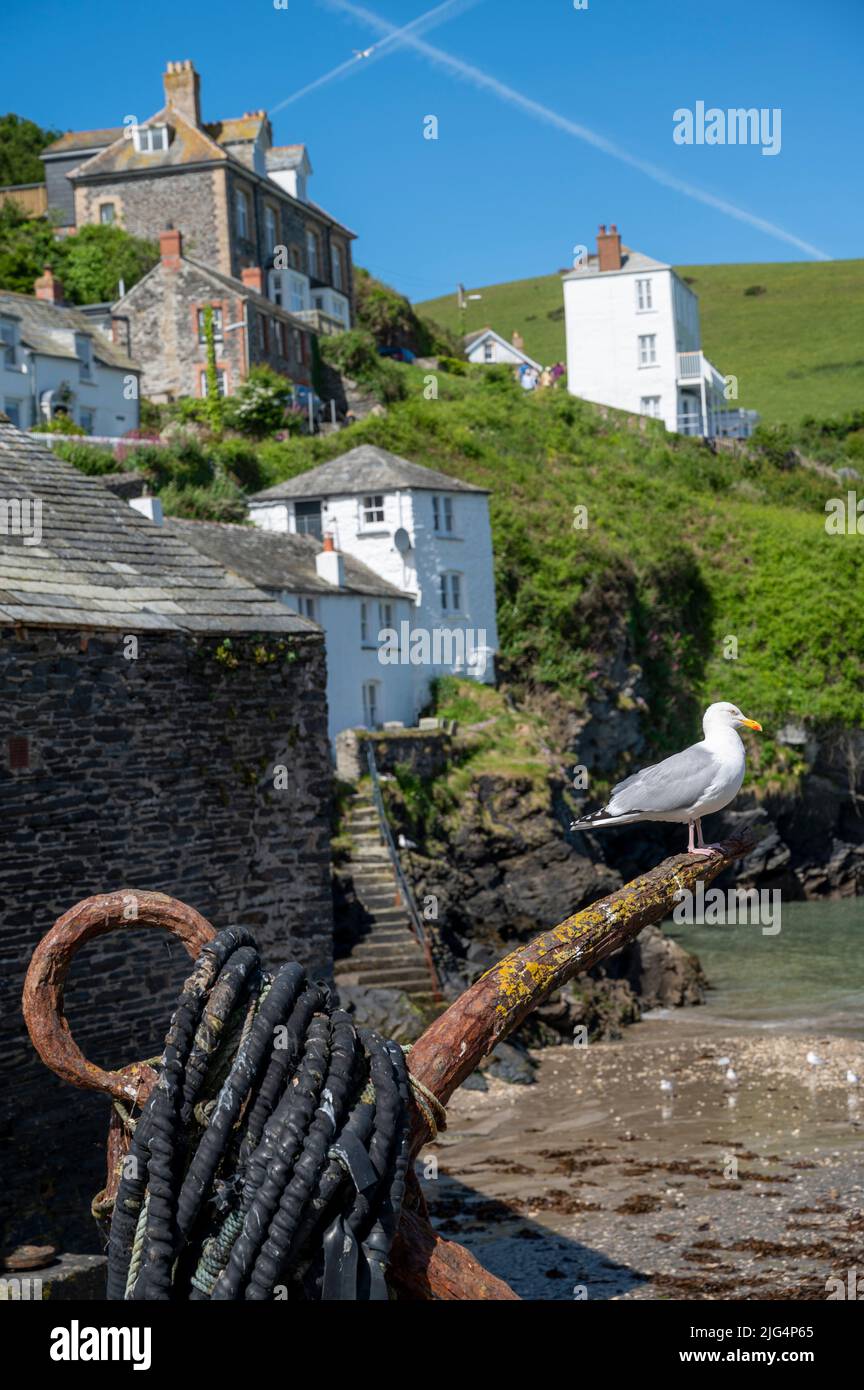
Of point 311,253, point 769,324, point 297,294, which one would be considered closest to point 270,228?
point 297,294

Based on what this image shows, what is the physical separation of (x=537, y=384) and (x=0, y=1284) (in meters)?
66.1

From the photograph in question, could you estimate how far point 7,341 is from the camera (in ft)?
161

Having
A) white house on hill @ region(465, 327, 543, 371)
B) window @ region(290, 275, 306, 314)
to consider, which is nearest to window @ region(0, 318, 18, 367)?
window @ region(290, 275, 306, 314)

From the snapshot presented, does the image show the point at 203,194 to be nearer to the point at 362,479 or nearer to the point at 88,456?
the point at 88,456

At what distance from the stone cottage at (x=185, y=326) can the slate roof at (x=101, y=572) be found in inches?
1657

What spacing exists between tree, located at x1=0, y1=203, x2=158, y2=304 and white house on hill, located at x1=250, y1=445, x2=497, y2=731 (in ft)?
70.1

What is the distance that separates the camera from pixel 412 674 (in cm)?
4209

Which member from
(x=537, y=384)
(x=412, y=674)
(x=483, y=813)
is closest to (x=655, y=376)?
(x=537, y=384)

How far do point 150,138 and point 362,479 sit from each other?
1178 inches

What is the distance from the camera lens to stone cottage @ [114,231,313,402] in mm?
57750

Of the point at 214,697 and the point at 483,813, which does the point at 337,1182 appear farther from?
the point at 483,813

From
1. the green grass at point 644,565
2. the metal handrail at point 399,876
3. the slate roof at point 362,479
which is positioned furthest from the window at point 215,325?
the metal handrail at point 399,876

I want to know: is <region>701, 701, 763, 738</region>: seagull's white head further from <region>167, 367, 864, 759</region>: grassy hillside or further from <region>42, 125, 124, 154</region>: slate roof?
<region>42, 125, 124, 154</region>: slate roof

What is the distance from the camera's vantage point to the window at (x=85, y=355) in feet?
172
